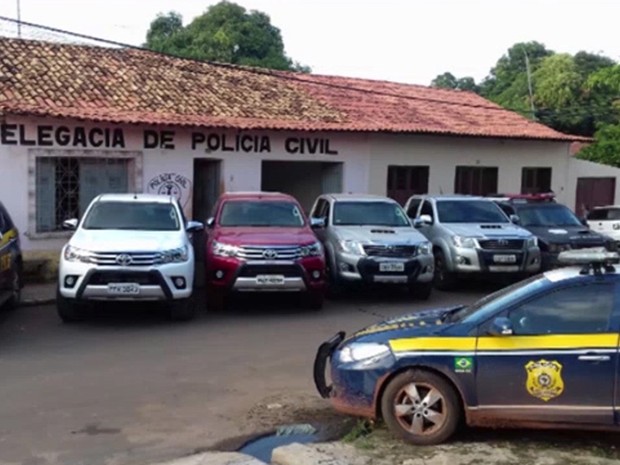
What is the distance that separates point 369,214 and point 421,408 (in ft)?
27.1

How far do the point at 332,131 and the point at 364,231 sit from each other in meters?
6.23

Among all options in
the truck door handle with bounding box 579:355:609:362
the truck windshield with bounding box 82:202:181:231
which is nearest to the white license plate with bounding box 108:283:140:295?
the truck windshield with bounding box 82:202:181:231

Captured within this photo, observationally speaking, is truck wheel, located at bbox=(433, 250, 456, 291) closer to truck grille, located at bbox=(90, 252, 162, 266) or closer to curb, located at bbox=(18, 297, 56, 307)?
truck grille, located at bbox=(90, 252, 162, 266)

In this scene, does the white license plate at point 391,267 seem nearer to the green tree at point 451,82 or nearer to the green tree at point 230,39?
the green tree at point 230,39

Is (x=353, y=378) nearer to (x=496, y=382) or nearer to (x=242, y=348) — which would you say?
(x=496, y=382)

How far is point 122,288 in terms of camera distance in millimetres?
10430

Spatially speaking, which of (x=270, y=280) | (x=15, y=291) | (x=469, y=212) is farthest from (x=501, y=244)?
(x=15, y=291)

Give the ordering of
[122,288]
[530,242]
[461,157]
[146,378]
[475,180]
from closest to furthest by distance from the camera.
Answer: [146,378] < [122,288] < [530,242] < [461,157] < [475,180]

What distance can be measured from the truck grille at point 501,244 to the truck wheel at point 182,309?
17.9 feet

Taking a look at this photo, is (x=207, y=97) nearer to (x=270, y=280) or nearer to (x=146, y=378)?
(x=270, y=280)

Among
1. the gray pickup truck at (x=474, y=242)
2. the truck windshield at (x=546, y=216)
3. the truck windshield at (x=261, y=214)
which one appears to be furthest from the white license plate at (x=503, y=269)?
the truck windshield at (x=261, y=214)

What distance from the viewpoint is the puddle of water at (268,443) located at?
620 cm

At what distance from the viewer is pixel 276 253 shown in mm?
11586

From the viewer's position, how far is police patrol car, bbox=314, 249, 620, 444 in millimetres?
5770
